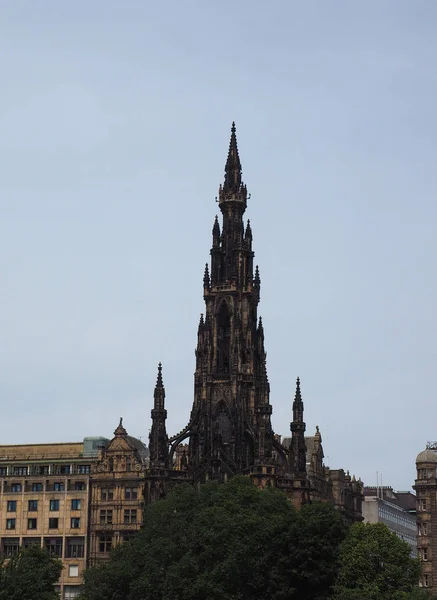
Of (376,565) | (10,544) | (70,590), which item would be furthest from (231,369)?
(376,565)

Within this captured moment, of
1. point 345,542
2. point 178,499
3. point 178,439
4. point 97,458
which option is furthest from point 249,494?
point 97,458

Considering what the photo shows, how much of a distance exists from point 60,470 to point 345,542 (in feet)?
239

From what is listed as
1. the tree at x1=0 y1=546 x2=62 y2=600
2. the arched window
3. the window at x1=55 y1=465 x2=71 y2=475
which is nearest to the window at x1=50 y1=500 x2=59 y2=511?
the window at x1=55 y1=465 x2=71 y2=475

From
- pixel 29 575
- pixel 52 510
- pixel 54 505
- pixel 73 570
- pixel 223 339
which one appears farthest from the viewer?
pixel 54 505

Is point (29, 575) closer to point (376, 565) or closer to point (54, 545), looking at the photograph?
point (376, 565)

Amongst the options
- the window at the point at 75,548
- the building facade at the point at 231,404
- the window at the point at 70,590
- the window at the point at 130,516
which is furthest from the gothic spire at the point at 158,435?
the window at the point at 70,590

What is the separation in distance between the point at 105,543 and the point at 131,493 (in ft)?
25.9

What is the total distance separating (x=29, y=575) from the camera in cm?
13962

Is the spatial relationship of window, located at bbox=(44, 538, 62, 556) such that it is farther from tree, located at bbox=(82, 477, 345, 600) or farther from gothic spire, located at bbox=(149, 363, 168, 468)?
tree, located at bbox=(82, 477, 345, 600)

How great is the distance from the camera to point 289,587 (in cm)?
12938

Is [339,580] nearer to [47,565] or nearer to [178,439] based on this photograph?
[47,565]

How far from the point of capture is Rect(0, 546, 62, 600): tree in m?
135

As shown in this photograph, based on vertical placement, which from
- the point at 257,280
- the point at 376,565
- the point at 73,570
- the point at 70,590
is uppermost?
the point at 257,280

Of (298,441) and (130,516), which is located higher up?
(298,441)
